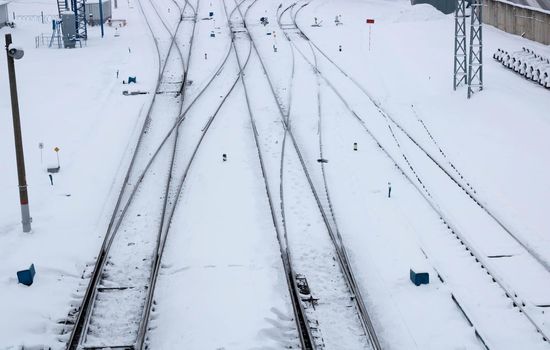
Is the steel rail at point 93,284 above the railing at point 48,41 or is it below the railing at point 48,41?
below

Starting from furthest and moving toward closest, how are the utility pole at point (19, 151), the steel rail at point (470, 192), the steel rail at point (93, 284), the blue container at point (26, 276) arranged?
1. the utility pole at point (19, 151)
2. the steel rail at point (470, 192)
3. the blue container at point (26, 276)
4. the steel rail at point (93, 284)

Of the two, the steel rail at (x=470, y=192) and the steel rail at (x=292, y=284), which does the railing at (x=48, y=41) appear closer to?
the steel rail at (x=470, y=192)

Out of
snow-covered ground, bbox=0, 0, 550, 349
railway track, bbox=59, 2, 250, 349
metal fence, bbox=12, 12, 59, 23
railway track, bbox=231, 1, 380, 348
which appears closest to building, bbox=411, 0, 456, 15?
snow-covered ground, bbox=0, 0, 550, 349

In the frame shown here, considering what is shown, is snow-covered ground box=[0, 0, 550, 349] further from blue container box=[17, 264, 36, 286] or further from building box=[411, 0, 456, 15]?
building box=[411, 0, 456, 15]

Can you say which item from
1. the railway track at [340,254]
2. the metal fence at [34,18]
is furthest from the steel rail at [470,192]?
the metal fence at [34,18]

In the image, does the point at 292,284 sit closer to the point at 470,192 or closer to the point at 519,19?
the point at 470,192

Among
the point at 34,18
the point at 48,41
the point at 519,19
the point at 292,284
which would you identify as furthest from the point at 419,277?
the point at 34,18
